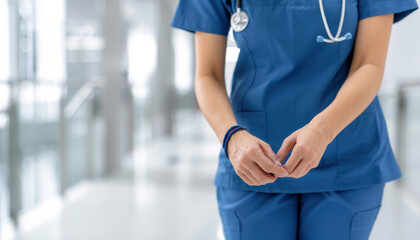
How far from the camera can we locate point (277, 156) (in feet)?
2.06

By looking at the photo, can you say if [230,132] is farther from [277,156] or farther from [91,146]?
[91,146]

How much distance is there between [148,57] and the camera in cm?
653

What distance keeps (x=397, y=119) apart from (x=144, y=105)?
3.65 metres

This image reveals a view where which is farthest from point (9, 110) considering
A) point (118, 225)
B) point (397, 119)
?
point (397, 119)

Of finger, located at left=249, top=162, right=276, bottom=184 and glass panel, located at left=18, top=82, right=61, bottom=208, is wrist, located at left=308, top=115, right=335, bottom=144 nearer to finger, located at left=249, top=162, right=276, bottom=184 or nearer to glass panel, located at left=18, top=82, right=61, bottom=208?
finger, located at left=249, top=162, right=276, bottom=184

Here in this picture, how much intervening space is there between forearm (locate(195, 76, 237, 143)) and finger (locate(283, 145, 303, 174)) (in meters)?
0.12

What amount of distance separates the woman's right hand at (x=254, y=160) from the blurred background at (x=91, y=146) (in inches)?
65.0

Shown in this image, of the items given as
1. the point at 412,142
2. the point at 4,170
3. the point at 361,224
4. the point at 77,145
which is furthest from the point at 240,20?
the point at 77,145

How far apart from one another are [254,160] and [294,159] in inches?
2.2

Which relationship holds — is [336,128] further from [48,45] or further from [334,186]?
[48,45]

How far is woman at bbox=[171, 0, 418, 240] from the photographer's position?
71 cm

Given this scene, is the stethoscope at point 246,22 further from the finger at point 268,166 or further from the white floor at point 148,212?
the white floor at point 148,212

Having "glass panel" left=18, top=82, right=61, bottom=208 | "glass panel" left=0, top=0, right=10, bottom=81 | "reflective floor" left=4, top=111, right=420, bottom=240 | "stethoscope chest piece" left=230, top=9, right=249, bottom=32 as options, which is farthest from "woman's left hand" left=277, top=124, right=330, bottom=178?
"glass panel" left=0, top=0, right=10, bottom=81

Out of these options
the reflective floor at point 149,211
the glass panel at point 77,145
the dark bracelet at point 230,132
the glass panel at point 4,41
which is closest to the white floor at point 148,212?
the reflective floor at point 149,211
